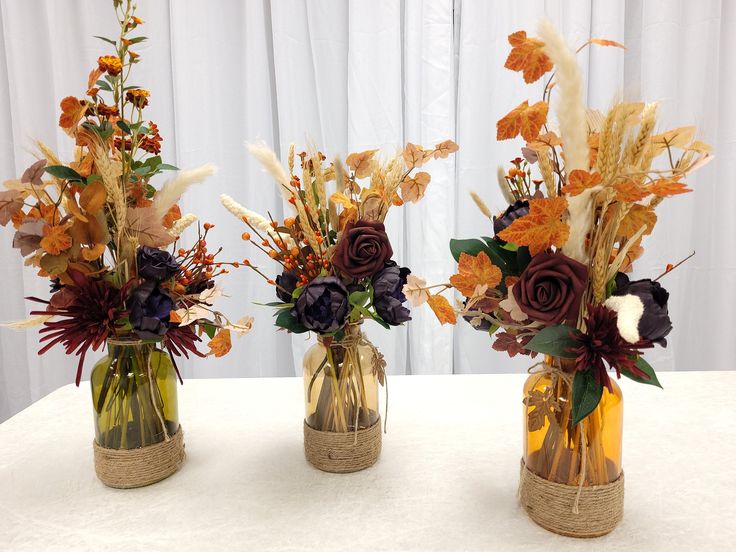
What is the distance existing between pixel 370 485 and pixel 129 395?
15.0 inches

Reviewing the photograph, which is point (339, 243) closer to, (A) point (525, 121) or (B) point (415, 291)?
(B) point (415, 291)

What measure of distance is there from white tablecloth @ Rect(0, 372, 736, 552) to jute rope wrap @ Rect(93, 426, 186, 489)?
1 centimetres

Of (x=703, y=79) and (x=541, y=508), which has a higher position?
(x=703, y=79)

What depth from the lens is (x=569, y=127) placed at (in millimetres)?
603

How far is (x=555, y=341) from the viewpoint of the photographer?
24.7 inches

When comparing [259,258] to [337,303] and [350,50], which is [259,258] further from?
[337,303]

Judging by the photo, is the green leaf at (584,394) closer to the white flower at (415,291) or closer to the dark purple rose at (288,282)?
the white flower at (415,291)

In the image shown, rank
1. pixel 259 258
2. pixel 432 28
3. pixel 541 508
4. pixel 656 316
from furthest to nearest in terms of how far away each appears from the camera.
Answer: pixel 259 258 < pixel 432 28 < pixel 541 508 < pixel 656 316

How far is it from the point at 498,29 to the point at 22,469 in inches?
72.3

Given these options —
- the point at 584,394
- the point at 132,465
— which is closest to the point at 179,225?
the point at 132,465

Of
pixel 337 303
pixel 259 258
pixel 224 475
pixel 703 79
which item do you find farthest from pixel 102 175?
pixel 703 79

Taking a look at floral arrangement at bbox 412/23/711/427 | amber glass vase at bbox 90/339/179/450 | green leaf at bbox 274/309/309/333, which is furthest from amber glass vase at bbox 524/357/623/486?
amber glass vase at bbox 90/339/179/450

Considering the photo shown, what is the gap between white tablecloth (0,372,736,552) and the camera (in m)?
0.70

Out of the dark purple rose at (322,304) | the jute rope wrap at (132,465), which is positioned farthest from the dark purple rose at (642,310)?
the jute rope wrap at (132,465)
